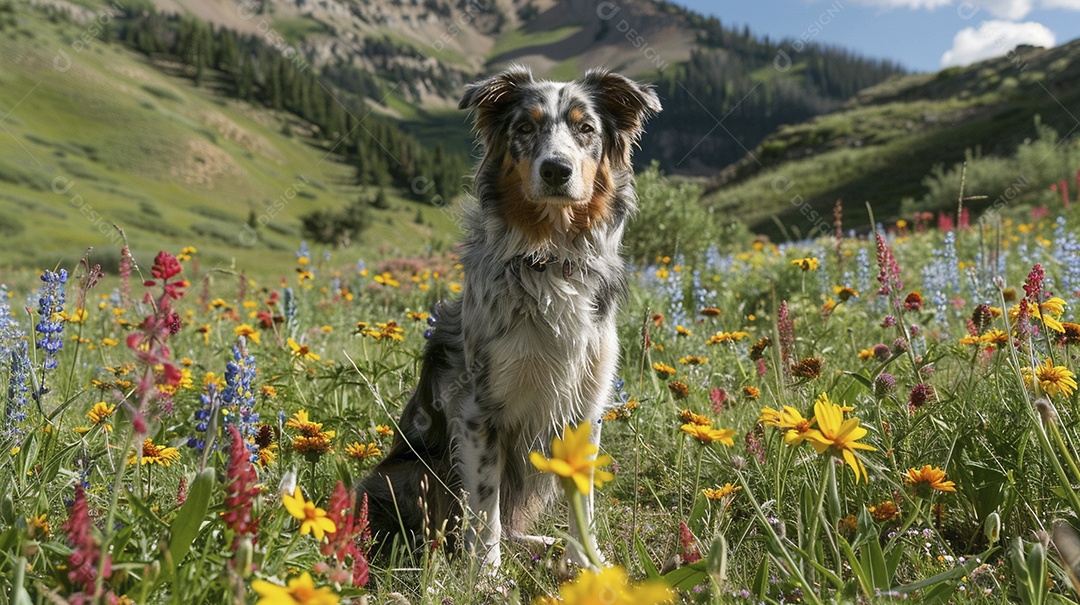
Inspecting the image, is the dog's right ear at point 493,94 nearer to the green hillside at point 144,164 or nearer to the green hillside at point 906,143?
the green hillside at point 144,164

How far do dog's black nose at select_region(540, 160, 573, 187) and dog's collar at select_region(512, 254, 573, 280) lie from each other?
368mm

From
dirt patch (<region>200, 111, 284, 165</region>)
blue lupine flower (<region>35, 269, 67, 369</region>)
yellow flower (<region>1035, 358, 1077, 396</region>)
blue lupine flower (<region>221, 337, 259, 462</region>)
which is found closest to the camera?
yellow flower (<region>1035, 358, 1077, 396</region>)

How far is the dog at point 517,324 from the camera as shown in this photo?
126 inches

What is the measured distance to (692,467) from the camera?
11.8 feet

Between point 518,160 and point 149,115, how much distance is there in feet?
281

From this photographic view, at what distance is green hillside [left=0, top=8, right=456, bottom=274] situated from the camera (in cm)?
4503

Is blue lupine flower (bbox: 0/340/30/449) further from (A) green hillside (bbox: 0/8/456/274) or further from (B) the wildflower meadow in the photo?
(A) green hillside (bbox: 0/8/456/274)

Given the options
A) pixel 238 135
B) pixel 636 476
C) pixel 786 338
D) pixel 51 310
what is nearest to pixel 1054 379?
pixel 786 338

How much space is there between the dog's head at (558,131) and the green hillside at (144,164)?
31.4 m

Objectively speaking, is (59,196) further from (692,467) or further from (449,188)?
(692,467)

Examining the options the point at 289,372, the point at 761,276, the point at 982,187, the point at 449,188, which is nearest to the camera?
the point at 289,372

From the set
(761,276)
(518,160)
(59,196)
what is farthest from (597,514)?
(59,196)

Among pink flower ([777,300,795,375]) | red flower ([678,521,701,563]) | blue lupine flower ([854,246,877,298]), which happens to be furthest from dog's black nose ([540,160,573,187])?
blue lupine flower ([854,246,877,298])

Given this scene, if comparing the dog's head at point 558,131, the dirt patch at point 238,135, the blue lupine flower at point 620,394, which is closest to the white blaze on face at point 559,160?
the dog's head at point 558,131
